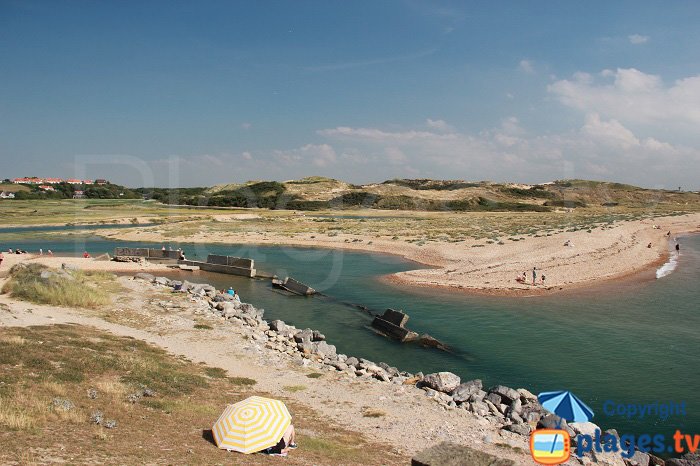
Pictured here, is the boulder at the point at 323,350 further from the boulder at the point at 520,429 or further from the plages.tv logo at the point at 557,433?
the plages.tv logo at the point at 557,433

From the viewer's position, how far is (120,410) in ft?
40.8

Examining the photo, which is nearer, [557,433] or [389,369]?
[557,433]

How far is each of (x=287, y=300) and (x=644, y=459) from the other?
86.4 ft

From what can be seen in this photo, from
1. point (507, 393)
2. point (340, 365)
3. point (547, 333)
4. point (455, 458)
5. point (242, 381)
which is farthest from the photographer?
point (547, 333)

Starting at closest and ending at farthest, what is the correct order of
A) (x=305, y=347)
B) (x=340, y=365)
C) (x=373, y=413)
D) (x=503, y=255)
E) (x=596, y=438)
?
(x=596, y=438) → (x=373, y=413) → (x=340, y=365) → (x=305, y=347) → (x=503, y=255)

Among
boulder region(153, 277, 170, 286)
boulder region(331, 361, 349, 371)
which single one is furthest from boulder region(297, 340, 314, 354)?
boulder region(153, 277, 170, 286)

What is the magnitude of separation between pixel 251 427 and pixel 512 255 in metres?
46.2

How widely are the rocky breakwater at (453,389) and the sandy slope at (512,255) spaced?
744 inches

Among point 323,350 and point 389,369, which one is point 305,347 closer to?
point 323,350

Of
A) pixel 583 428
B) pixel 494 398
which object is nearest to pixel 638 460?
pixel 583 428

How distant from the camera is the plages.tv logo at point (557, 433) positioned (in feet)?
37.8

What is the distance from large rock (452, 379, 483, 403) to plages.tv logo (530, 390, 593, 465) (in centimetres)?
413

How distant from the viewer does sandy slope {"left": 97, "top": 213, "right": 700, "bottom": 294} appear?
4022 centimetres

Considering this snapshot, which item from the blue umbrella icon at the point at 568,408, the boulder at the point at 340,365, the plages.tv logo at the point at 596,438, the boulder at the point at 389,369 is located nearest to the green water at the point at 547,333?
Result: the plages.tv logo at the point at 596,438
